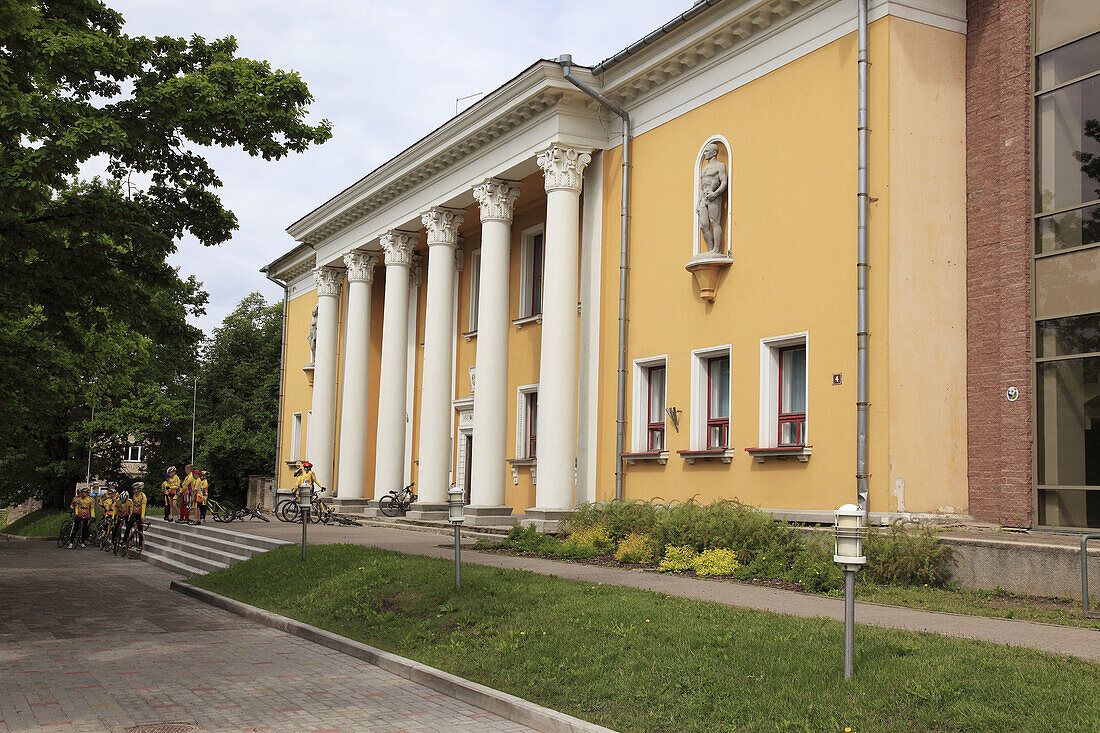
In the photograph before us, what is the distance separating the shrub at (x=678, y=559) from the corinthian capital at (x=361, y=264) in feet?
65.5

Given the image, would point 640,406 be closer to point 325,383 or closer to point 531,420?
point 531,420

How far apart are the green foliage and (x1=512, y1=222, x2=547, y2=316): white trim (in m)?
14.1

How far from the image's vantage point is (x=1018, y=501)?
1505 centimetres

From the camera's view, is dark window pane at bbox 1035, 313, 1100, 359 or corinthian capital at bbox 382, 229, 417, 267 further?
corinthian capital at bbox 382, 229, 417, 267

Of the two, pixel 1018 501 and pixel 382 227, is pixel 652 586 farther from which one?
pixel 382 227

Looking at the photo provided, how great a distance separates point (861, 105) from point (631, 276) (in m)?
6.76

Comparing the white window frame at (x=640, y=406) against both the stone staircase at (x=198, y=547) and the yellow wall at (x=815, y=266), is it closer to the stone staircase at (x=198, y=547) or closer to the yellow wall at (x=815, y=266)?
the yellow wall at (x=815, y=266)

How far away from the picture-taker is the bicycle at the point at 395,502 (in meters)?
29.5

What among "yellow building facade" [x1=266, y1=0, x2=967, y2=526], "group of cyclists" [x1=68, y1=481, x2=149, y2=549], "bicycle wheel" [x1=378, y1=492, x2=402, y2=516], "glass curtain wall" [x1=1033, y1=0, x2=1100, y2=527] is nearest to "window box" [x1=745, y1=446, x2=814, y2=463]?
"yellow building facade" [x1=266, y1=0, x2=967, y2=526]

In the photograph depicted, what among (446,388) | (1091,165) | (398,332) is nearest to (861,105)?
(1091,165)

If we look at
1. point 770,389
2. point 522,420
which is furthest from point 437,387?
point 770,389

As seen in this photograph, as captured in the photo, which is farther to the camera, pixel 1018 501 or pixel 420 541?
pixel 420 541

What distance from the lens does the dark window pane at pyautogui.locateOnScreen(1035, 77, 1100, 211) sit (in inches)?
578

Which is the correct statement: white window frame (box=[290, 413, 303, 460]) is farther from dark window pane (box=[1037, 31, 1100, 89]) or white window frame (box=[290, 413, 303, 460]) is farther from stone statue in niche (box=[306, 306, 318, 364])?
dark window pane (box=[1037, 31, 1100, 89])
